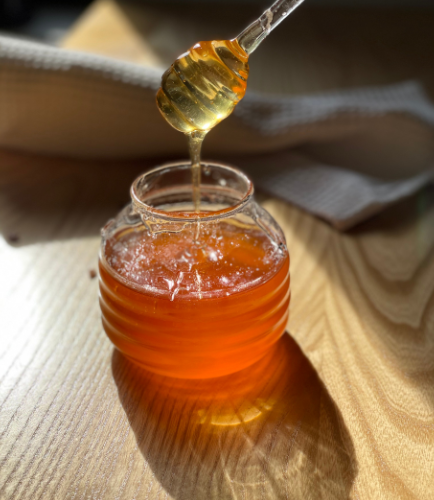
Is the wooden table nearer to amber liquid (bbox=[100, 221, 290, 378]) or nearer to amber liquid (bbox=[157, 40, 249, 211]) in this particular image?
amber liquid (bbox=[100, 221, 290, 378])

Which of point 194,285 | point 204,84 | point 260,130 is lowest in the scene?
point 260,130

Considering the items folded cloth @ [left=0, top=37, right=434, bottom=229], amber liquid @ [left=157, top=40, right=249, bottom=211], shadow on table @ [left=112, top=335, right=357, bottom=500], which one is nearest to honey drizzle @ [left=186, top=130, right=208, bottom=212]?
amber liquid @ [left=157, top=40, right=249, bottom=211]

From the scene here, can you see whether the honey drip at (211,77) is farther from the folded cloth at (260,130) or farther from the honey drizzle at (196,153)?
the folded cloth at (260,130)

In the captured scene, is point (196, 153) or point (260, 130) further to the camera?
point (260, 130)

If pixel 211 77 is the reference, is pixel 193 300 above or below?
below

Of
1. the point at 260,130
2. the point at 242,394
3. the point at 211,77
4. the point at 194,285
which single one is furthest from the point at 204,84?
the point at 260,130

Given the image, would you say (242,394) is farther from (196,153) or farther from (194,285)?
(196,153)
